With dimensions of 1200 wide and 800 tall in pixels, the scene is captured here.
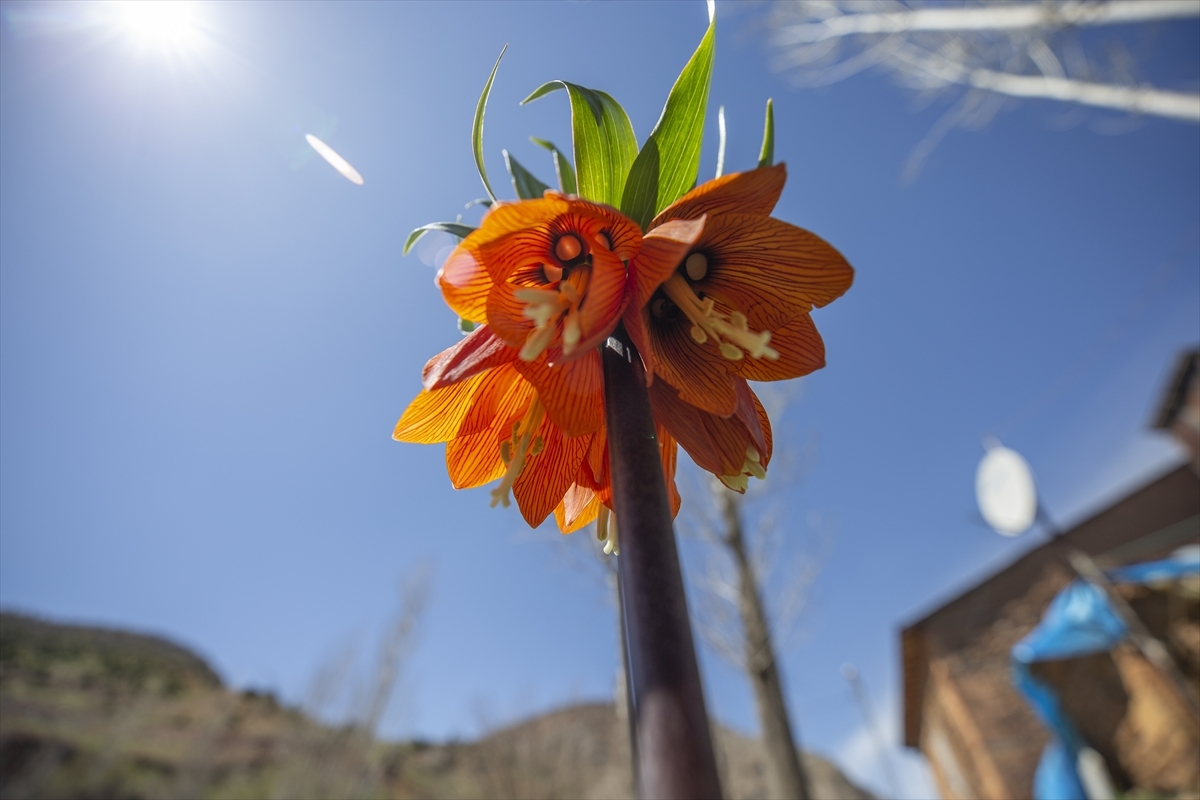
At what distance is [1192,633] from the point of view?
6074 millimetres

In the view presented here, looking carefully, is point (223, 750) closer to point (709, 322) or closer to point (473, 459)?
point (473, 459)

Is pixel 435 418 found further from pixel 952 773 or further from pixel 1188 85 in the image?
pixel 952 773

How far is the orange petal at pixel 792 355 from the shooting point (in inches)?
20.2

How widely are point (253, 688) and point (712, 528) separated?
20695 millimetres

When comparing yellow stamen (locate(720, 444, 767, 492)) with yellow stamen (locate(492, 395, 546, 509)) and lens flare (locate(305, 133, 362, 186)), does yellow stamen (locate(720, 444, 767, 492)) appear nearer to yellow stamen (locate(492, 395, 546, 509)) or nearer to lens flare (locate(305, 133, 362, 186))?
yellow stamen (locate(492, 395, 546, 509))

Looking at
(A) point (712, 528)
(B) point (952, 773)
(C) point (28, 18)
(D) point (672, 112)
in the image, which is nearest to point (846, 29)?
(A) point (712, 528)

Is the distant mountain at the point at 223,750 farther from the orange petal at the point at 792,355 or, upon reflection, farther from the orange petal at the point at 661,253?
the orange petal at the point at 661,253

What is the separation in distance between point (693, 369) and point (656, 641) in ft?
0.87

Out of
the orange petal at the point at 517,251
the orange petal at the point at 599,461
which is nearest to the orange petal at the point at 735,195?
the orange petal at the point at 517,251

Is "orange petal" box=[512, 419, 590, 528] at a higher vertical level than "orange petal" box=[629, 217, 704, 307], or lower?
lower

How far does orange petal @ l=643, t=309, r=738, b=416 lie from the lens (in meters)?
0.45

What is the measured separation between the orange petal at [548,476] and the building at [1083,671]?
6684 millimetres

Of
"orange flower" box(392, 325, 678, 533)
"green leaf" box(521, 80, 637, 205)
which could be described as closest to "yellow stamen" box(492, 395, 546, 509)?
"orange flower" box(392, 325, 678, 533)

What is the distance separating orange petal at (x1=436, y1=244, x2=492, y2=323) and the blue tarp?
6.96 m
